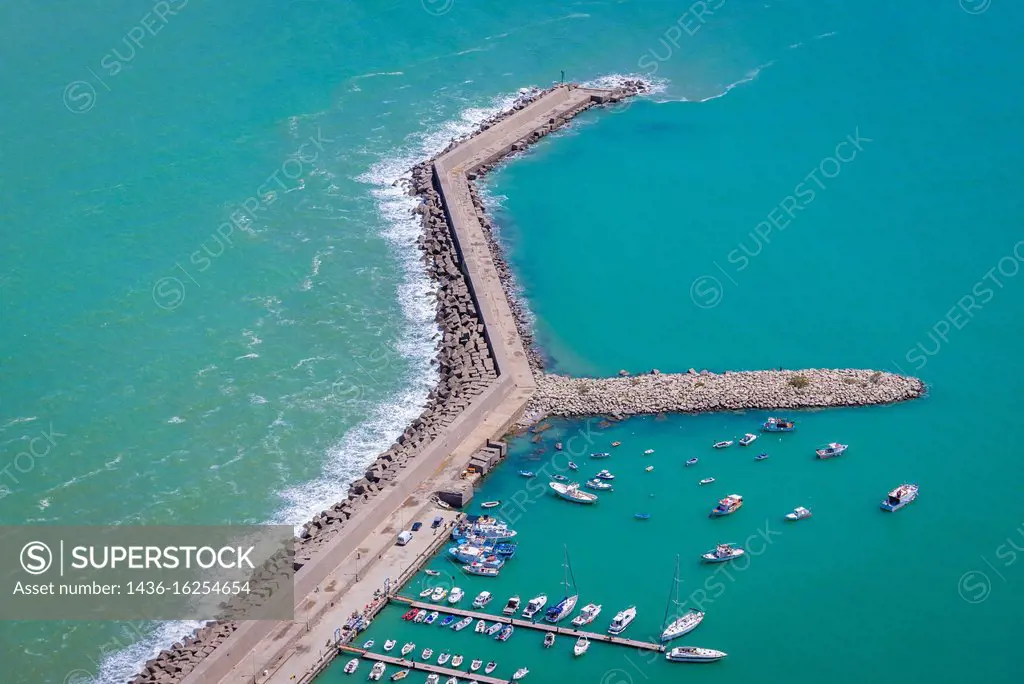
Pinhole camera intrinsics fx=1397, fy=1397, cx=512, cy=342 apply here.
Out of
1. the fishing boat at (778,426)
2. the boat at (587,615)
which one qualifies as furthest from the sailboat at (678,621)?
the fishing boat at (778,426)

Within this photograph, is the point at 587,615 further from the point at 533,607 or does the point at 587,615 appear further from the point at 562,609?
the point at 533,607

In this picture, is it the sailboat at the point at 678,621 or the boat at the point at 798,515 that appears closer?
the sailboat at the point at 678,621

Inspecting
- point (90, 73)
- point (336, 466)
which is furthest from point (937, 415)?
point (90, 73)

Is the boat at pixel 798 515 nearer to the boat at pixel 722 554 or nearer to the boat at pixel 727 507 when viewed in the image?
the boat at pixel 727 507

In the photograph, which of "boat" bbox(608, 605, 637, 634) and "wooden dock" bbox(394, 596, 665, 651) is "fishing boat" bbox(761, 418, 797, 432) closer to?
"boat" bbox(608, 605, 637, 634)

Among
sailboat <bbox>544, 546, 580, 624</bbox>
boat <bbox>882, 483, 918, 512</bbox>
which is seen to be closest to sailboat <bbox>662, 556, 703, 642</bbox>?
sailboat <bbox>544, 546, 580, 624</bbox>
